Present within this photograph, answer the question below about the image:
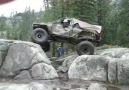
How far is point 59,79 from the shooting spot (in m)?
11.2

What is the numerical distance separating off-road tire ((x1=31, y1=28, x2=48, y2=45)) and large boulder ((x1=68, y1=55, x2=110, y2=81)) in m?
2.21

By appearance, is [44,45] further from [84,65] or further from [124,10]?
[124,10]

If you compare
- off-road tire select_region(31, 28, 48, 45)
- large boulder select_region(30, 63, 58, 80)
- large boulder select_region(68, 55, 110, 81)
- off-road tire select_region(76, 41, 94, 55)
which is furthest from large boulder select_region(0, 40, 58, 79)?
off-road tire select_region(76, 41, 94, 55)

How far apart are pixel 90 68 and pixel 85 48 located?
1.46 metres

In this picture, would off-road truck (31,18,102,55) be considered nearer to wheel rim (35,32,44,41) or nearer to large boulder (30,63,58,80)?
wheel rim (35,32,44,41)

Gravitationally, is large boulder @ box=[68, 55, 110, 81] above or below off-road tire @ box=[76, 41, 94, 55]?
below

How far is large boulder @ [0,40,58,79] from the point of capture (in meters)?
11.1

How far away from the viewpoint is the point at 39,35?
13094 millimetres

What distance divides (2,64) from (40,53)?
5.20 feet

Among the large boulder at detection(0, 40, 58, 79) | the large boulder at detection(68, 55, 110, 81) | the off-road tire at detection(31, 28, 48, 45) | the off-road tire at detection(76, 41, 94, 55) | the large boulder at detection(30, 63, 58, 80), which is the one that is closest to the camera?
the large boulder at detection(30, 63, 58, 80)

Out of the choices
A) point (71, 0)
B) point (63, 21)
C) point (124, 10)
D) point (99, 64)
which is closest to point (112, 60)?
point (99, 64)

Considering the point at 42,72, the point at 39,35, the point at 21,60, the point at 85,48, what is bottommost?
the point at 42,72

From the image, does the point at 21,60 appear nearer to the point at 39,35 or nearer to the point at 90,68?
the point at 39,35

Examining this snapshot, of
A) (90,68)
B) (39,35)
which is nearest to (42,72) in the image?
(90,68)
